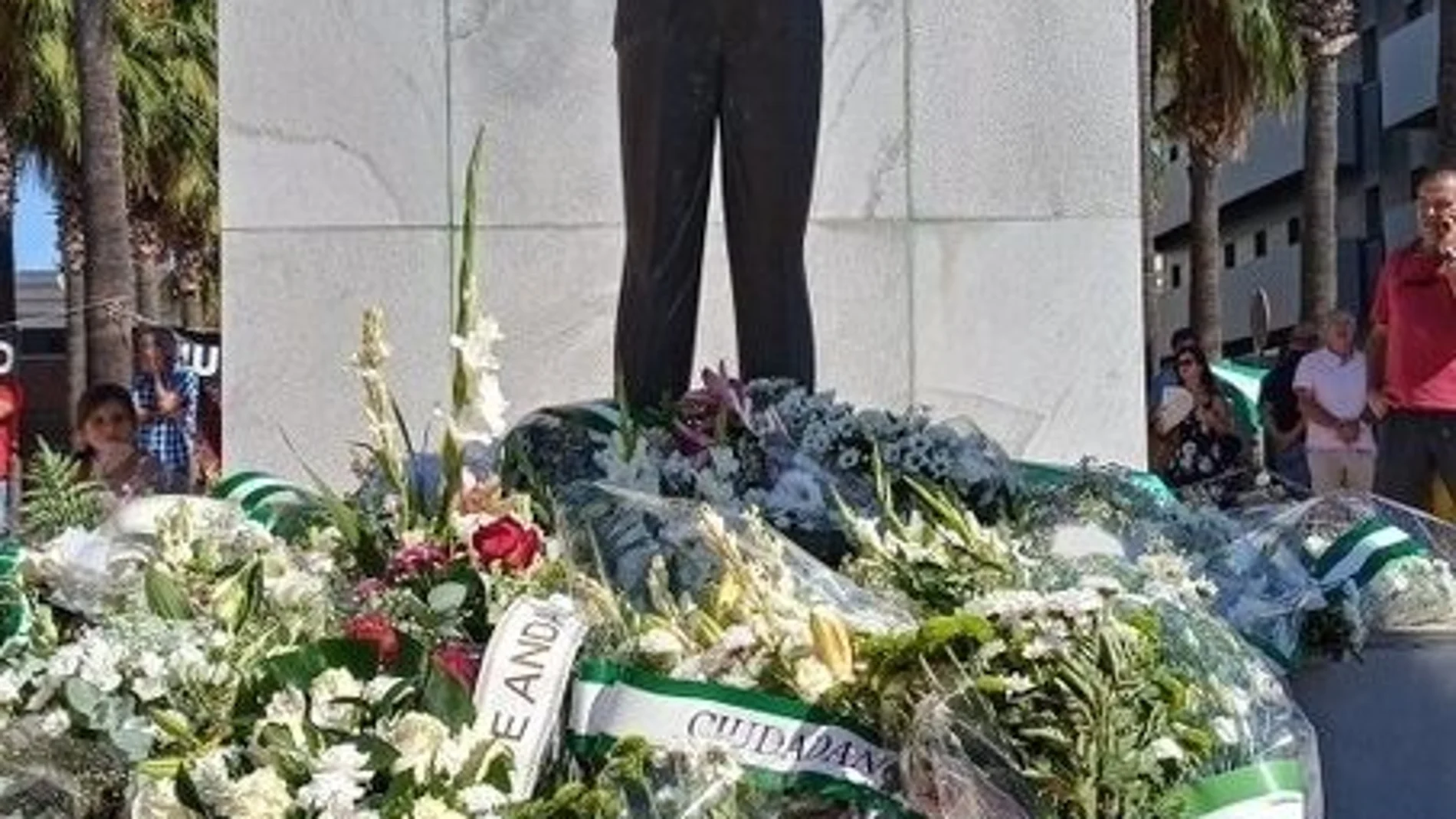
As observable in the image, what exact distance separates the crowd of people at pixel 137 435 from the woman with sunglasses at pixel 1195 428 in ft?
12.6

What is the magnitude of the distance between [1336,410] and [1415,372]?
3.72 m

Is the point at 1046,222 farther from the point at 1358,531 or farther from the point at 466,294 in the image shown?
the point at 466,294

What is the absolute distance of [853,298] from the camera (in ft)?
26.1

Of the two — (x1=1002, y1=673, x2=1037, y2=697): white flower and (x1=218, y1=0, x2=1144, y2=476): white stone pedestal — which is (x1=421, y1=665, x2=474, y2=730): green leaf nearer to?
(x1=1002, y1=673, x2=1037, y2=697): white flower

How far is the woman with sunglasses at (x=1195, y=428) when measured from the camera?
10.3 meters

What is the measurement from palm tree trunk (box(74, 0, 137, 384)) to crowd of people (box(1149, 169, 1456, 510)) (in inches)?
452

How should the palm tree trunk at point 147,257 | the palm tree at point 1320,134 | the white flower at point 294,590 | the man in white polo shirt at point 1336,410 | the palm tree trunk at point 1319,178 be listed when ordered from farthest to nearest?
the palm tree trunk at point 147,257
the palm tree trunk at point 1319,178
the palm tree at point 1320,134
the man in white polo shirt at point 1336,410
the white flower at point 294,590

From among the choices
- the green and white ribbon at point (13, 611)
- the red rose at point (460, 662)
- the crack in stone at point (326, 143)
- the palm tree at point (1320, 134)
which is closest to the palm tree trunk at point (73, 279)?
the palm tree at point (1320, 134)

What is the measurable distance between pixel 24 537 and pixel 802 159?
205 centimetres

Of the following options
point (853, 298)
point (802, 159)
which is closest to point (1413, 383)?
point (853, 298)

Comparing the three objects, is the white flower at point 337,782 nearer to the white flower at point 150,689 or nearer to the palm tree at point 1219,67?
the white flower at point 150,689

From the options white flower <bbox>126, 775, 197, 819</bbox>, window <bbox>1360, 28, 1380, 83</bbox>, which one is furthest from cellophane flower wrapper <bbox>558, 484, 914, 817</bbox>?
window <bbox>1360, 28, 1380, 83</bbox>

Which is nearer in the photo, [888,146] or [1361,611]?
[1361,611]

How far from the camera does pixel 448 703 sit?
3.50 meters
